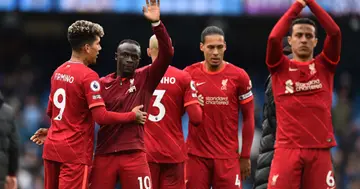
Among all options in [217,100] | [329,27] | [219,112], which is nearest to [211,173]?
[219,112]

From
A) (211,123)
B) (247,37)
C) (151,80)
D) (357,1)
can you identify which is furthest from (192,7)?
(151,80)

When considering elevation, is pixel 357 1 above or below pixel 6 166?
above

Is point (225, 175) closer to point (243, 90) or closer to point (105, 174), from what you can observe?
point (243, 90)

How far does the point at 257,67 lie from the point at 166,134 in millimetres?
A: 12699

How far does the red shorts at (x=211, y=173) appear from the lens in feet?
34.4

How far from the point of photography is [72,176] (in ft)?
29.0

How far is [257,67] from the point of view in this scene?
22.8m

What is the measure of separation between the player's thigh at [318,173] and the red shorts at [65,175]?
2127 millimetres

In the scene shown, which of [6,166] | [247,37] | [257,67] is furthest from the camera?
[257,67]

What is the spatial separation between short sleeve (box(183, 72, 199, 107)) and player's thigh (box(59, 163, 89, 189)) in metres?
1.82

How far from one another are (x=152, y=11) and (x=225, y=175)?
2587 mm

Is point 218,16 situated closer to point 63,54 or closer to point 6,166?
point 63,54

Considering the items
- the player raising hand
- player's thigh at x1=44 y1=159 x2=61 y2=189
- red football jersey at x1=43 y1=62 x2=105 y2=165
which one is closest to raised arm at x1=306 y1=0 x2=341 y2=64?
the player raising hand

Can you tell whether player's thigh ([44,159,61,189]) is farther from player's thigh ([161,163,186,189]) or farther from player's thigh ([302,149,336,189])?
player's thigh ([302,149,336,189])
